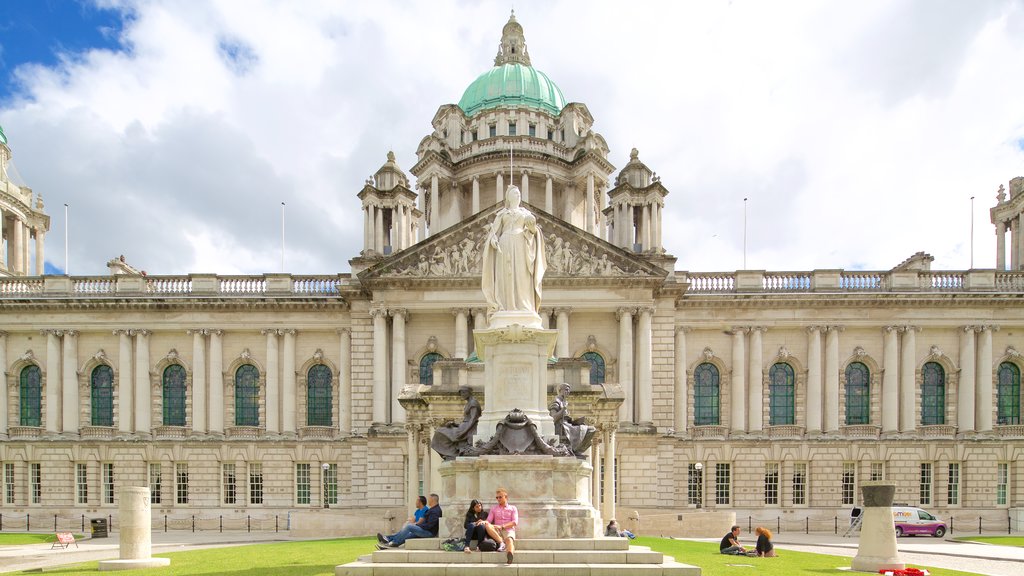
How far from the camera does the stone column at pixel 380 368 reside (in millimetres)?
46906

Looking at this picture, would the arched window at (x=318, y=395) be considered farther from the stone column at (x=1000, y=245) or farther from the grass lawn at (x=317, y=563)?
the stone column at (x=1000, y=245)

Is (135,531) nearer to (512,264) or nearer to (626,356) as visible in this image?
(512,264)

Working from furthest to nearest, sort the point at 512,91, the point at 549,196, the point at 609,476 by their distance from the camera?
the point at 512,91 < the point at 549,196 < the point at 609,476

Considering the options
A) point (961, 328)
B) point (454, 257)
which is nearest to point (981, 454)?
point (961, 328)

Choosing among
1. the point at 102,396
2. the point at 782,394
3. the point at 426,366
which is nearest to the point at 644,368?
the point at 782,394

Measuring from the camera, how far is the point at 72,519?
4806cm

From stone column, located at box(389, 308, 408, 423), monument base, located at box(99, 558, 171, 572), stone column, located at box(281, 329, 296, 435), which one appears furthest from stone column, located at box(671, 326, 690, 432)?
monument base, located at box(99, 558, 171, 572)

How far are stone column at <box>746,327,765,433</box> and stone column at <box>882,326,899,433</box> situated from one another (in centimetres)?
700

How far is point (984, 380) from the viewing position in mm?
48281

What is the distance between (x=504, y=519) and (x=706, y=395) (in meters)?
37.5

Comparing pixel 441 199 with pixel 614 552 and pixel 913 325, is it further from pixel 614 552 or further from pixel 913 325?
pixel 614 552

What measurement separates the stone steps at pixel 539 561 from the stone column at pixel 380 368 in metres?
32.1

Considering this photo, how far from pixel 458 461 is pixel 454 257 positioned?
103ft

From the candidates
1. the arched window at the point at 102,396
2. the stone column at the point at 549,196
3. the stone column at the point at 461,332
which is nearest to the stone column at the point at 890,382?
the stone column at the point at 461,332
